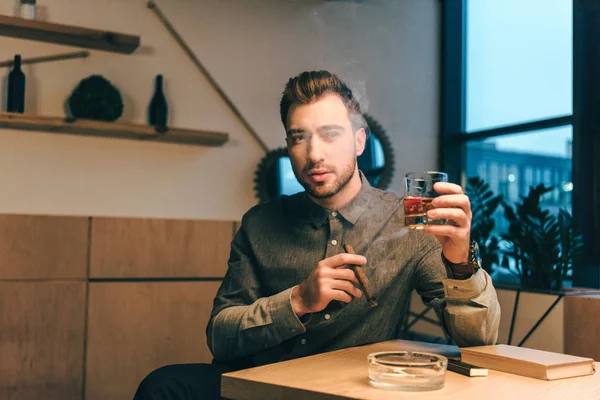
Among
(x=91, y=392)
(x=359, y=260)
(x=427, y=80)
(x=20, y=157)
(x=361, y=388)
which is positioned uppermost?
(x=427, y=80)

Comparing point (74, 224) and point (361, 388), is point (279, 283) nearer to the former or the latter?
point (361, 388)

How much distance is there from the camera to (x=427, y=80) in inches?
152

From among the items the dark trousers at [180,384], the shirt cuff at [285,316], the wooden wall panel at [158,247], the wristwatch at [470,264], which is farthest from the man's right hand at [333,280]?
the wooden wall panel at [158,247]

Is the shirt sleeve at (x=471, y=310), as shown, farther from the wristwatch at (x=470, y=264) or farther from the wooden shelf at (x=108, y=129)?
the wooden shelf at (x=108, y=129)

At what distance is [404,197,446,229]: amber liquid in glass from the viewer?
4.23 ft

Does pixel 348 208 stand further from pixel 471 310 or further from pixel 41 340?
pixel 41 340

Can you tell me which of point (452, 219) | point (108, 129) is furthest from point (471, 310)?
point (108, 129)

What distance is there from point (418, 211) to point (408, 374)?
0.37m

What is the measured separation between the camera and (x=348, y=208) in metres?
1.79

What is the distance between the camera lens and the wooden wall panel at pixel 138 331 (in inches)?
113

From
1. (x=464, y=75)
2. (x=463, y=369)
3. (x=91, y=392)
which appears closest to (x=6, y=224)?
→ (x=91, y=392)

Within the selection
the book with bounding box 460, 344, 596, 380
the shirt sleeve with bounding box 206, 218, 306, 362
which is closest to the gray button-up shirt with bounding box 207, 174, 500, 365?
the shirt sleeve with bounding box 206, 218, 306, 362

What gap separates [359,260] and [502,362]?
34 cm

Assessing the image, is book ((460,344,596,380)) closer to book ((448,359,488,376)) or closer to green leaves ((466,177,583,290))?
book ((448,359,488,376))
